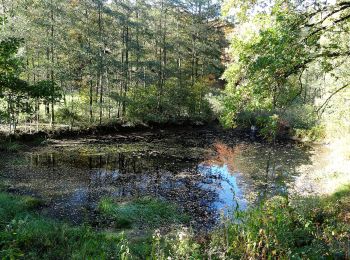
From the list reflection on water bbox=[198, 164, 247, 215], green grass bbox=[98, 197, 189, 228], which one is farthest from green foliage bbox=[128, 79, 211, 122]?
green grass bbox=[98, 197, 189, 228]

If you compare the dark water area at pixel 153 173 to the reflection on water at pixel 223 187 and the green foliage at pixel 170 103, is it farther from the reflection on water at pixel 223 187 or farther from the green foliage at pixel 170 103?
the green foliage at pixel 170 103

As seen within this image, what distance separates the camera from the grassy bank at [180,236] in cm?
476

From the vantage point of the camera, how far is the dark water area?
13.0 metres

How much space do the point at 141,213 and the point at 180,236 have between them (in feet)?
21.1

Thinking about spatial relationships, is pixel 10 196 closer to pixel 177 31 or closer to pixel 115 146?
pixel 115 146

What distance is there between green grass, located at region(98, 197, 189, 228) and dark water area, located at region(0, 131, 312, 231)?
1.67ft

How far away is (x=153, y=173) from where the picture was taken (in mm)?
17844

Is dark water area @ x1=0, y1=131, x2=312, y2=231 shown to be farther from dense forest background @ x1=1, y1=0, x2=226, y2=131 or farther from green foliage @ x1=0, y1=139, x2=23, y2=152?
dense forest background @ x1=1, y1=0, x2=226, y2=131

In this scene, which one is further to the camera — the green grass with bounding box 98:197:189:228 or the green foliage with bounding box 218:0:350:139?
Result: the green grass with bounding box 98:197:189:228

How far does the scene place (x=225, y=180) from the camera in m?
17.1

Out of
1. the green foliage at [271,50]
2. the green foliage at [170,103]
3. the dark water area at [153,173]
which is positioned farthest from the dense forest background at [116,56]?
the green foliage at [271,50]

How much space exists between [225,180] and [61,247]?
1131cm

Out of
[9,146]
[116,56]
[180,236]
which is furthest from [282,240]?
[116,56]

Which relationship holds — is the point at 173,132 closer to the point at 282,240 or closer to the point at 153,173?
the point at 153,173
